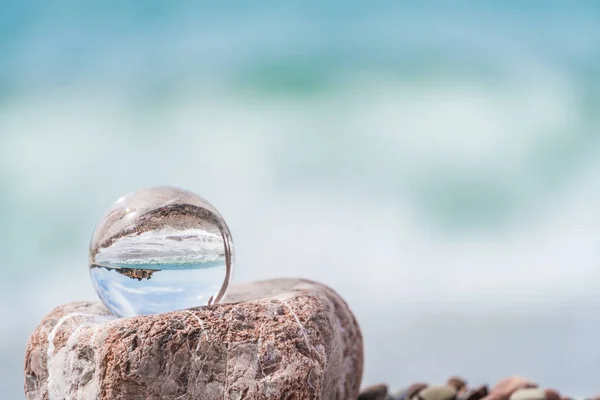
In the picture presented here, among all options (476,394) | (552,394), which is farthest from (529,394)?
(476,394)

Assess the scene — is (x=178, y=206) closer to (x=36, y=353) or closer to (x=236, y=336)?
(x=236, y=336)

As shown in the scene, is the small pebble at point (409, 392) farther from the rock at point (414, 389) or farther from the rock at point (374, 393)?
the rock at point (374, 393)

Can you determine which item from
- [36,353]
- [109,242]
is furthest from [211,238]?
[36,353]

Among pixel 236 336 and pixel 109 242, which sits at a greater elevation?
pixel 109 242

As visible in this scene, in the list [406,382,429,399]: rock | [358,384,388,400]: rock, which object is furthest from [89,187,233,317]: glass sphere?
[406,382,429,399]: rock

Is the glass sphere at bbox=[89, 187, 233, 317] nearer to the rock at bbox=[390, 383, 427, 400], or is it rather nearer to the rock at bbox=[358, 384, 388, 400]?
the rock at bbox=[358, 384, 388, 400]

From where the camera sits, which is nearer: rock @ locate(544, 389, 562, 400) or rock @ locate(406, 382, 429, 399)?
rock @ locate(544, 389, 562, 400)
